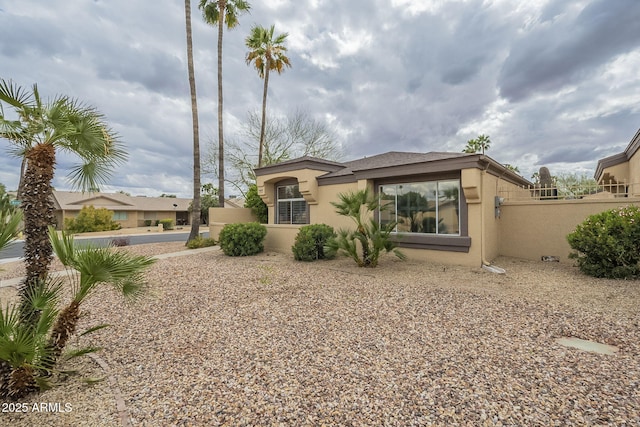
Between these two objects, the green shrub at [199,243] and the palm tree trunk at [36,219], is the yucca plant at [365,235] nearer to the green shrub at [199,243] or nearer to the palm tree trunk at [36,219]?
the palm tree trunk at [36,219]

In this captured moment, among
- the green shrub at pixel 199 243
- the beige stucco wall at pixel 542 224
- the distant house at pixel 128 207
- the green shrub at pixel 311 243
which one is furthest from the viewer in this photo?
the distant house at pixel 128 207

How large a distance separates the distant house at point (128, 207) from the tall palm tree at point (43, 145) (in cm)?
3602

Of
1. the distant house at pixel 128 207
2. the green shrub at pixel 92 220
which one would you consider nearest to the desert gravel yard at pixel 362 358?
the green shrub at pixel 92 220

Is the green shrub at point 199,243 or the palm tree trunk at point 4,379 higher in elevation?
the green shrub at point 199,243

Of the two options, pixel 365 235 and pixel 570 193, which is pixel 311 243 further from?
pixel 570 193

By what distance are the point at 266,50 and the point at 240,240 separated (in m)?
15.5

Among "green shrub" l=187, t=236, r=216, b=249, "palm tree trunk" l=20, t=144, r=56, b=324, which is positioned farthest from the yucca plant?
"green shrub" l=187, t=236, r=216, b=249

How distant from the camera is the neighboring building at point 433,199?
857cm

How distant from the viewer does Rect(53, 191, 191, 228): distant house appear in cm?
3362

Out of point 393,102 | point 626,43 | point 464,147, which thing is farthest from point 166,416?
point 464,147

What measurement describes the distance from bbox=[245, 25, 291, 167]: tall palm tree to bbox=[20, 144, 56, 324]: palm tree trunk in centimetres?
2010

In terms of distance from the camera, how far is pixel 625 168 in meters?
11.9

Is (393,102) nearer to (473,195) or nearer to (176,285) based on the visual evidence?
(473,195)

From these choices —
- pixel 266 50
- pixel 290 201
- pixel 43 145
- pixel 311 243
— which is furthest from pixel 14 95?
pixel 266 50
